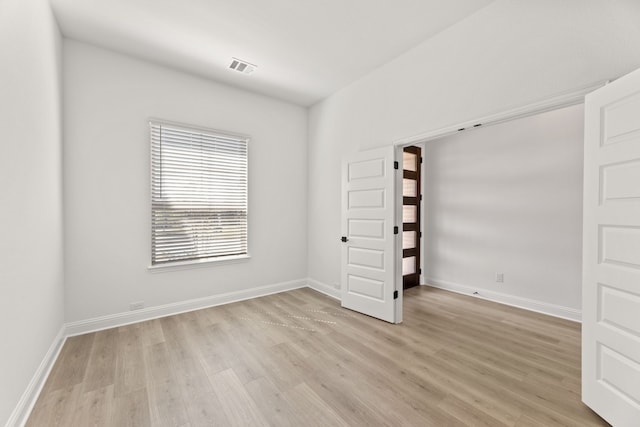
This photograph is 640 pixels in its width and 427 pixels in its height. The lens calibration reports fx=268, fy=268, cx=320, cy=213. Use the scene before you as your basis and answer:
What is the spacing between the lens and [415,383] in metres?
2.12

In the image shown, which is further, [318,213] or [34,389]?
[318,213]

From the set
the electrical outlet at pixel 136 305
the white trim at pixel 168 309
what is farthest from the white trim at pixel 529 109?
the electrical outlet at pixel 136 305

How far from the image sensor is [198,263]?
148 inches

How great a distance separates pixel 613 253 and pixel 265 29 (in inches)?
136

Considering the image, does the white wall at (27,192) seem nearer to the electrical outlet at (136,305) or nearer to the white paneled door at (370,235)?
the electrical outlet at (136,305)

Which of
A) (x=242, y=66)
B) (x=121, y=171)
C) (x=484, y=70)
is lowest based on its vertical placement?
(x=121, y=171)

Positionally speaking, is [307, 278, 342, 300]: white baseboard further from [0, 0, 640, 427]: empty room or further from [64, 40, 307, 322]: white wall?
[64, 40, 307, 322]: white wall

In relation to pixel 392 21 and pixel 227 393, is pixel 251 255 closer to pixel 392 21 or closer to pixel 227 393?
pixel 227 393

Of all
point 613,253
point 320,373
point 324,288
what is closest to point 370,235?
point 324,288

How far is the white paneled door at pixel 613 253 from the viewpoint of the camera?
5.10ft

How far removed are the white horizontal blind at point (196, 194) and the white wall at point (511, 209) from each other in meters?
3.49

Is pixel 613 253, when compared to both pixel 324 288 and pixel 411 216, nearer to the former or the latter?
pixel 411 216

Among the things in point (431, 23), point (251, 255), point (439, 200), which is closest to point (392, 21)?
point (431, 23)

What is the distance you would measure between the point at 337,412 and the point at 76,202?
3.40 m
